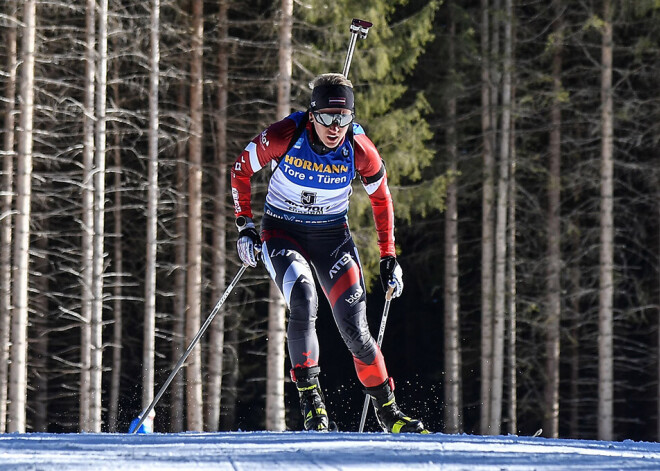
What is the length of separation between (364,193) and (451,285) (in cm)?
373

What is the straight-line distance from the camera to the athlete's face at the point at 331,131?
244 inches

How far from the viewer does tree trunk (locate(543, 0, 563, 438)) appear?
18703 mm

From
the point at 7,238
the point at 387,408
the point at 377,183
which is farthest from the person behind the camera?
the point at 7,238

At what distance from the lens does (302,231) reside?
6551 mm

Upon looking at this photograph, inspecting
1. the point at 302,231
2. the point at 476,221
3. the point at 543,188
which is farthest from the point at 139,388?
the point at 302,231

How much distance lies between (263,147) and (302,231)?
0.63 m

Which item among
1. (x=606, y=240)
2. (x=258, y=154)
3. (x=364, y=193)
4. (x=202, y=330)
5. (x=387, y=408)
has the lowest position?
(x=387, y=408)

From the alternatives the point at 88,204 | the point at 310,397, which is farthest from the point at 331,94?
the point at 88,204

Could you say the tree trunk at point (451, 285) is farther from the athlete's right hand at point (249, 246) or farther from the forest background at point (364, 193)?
the athlete's right hand at point (249, 246)

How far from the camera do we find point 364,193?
16031 mm

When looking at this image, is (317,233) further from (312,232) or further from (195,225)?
(195,225)

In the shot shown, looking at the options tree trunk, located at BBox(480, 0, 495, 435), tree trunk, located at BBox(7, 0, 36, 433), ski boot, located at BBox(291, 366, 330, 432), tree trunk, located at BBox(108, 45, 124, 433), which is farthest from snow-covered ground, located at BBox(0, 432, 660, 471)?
tree trunk, located at BBox(108, 45, 124, 433)

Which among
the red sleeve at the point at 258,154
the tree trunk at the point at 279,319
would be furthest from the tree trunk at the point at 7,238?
the red sleeve at the point at 258,154

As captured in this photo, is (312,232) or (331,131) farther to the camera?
(312,232)
